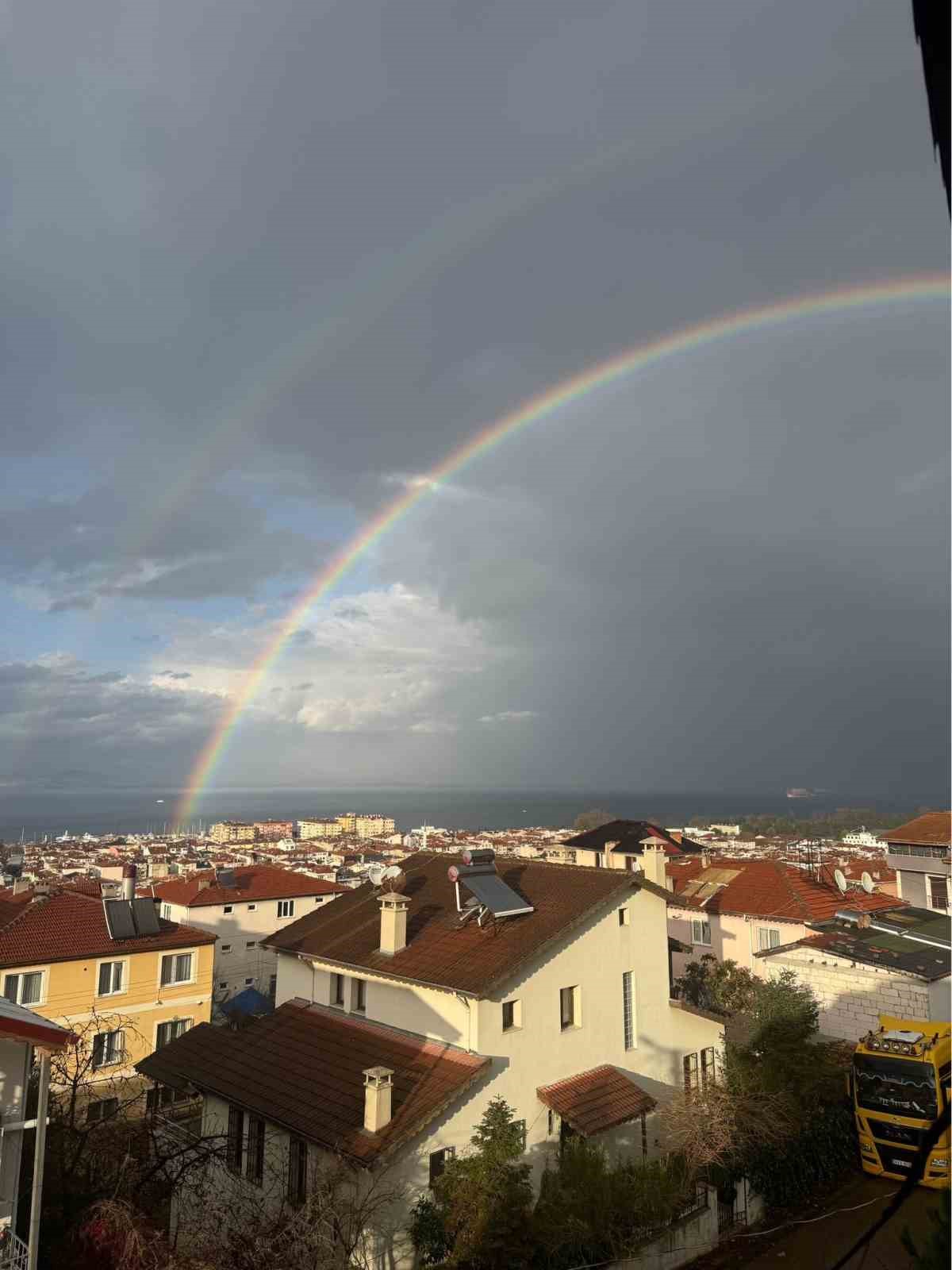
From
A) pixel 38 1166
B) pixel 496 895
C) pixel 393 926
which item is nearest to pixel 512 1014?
pixel 496 895

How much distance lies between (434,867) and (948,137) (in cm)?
2361

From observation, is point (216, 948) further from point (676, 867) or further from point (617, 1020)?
point (617, 1020)

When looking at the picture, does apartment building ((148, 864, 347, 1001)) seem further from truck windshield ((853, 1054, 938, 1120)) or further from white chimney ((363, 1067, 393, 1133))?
truck windshield ((853, 1054, 938, 1120))

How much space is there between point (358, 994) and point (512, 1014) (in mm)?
4585

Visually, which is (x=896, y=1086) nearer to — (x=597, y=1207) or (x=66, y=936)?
(x=597, y=1207)

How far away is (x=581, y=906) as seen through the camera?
19016mm

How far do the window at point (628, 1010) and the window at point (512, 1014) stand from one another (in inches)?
141

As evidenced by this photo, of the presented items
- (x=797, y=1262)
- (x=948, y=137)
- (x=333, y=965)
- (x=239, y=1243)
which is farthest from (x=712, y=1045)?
(x=948, y=137)

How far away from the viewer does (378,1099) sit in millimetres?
14320

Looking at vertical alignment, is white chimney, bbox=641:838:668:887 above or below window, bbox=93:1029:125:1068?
above

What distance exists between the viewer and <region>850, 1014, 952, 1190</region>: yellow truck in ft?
48.7

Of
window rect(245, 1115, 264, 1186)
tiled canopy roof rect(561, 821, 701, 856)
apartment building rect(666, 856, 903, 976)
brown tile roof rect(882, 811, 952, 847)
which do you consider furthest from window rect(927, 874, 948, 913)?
window rect(245, 1115, 264, 1186)

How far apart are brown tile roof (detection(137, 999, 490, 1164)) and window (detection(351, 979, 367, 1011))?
0.89 feet

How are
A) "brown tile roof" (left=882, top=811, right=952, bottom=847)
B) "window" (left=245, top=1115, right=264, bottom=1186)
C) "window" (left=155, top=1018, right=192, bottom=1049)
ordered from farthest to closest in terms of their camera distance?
"brown tile roof" (left=882, top=811, right=952, bottom=847) < "window" (left=155, top=1018, right=192, bottom=1049) < "window" (left=245, top=1115, right=264, bottom=1186)
